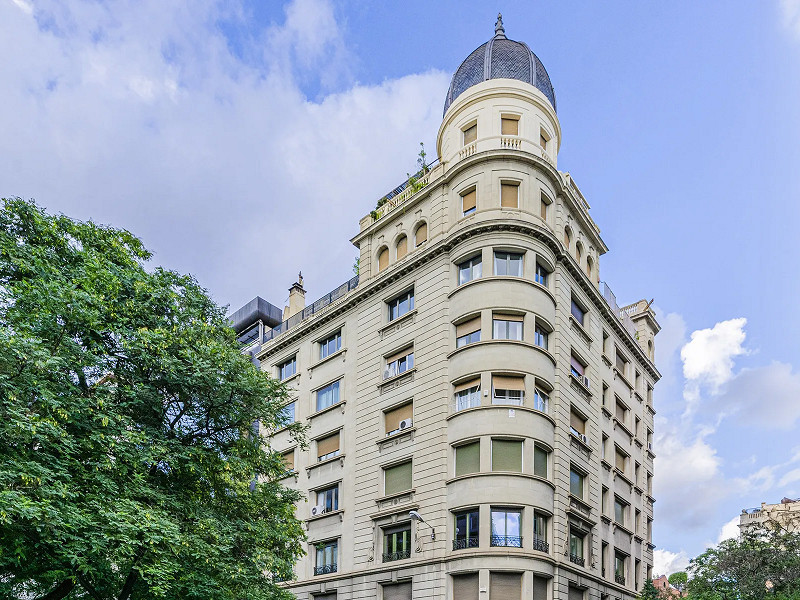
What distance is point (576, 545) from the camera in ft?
109

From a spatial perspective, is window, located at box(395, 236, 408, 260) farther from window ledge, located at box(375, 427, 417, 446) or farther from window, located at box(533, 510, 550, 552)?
window, located at box(533, 510, 550, 552)

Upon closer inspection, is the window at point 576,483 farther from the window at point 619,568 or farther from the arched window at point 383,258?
the arched window at point 383,258

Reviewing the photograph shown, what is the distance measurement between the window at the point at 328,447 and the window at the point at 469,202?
41.2 feet

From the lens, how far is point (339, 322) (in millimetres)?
40500

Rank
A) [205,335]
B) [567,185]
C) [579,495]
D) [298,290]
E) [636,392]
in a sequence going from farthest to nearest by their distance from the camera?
[298,290]
[636,392]
[567,185]
[579,495]
[205,335]

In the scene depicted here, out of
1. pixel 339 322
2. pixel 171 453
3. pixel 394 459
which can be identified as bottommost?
pixel 171 453

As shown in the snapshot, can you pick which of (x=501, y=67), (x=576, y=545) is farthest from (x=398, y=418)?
(x=501, y=67)

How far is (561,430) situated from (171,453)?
16847 mm

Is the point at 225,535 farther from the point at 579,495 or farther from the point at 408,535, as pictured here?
the point at 579,495

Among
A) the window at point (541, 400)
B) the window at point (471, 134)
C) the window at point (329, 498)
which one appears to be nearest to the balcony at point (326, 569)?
the window at point (329, 498)

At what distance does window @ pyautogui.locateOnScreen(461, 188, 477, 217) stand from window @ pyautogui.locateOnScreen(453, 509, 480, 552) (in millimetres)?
13048

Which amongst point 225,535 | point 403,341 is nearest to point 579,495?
point 403,341

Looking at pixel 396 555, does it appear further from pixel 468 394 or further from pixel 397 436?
pixel 468 394

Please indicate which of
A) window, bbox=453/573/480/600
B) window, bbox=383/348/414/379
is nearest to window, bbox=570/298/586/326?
window, bbox=383/348/414/379
